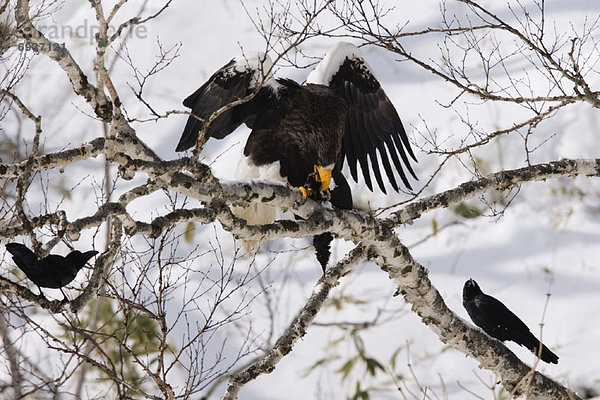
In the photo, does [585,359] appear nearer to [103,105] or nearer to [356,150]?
[356,150]

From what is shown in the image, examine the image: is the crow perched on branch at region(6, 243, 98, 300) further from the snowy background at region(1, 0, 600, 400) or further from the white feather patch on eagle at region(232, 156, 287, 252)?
the snowy background at region(1, 0, 600, 400)

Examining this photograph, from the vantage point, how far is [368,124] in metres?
4.14

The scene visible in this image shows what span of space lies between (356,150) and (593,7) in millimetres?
5547

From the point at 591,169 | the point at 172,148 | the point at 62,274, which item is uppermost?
the point at 172,148

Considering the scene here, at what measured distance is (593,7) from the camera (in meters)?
8.38

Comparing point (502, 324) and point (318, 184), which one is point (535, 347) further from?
point (318, 184)

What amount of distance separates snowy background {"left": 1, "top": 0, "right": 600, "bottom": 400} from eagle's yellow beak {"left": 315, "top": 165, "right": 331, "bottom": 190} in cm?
165

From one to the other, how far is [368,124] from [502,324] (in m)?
1.39

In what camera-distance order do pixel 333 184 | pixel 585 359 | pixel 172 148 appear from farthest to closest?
pixel 172 148 → pixel 585 359 → pixel 333 184

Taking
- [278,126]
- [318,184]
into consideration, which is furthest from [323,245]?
Result: [278,126]

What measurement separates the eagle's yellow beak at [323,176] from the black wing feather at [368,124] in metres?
0.52

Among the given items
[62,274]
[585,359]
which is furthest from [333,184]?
[585,359]

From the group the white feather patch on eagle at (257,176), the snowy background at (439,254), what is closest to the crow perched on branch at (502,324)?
the white feather patch on eagle at (257,176)

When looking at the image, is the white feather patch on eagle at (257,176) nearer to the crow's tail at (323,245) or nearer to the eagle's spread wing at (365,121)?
the crow's tail at (323,245)
